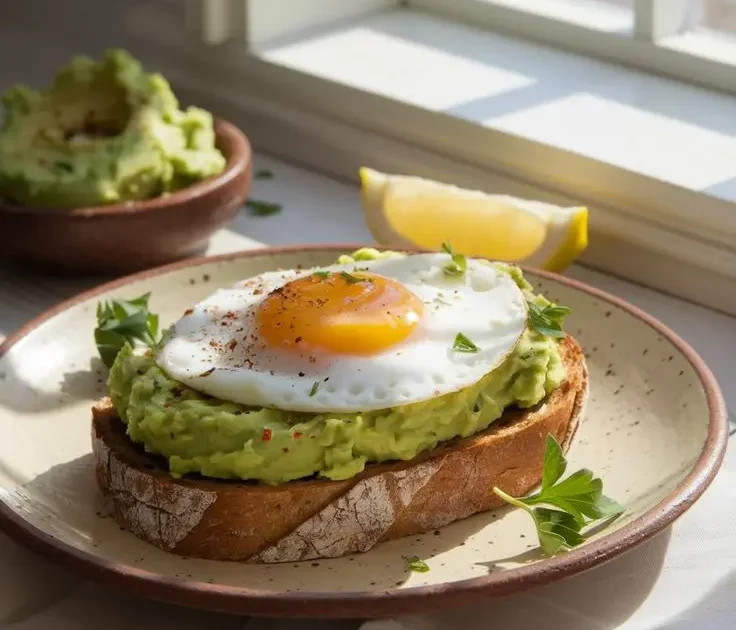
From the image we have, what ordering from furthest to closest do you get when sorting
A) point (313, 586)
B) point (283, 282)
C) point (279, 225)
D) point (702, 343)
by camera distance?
point (279, 225), point (702, 343), point (283, 282), point (313, 586)

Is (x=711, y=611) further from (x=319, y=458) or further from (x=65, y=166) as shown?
(x=65, y=166)

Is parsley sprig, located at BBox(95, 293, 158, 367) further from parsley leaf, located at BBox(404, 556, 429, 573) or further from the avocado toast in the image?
parsley leaf, located at BBox(404, 556, 429, 573)

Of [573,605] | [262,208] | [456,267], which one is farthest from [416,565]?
[262,208]

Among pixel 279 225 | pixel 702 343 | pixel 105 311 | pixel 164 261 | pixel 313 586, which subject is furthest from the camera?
pixel 279 225

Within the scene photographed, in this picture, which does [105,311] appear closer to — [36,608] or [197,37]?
[36,608]

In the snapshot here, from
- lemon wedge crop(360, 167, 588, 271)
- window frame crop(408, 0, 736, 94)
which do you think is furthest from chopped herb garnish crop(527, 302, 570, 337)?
window frame crop(408, 0, 736, 94)

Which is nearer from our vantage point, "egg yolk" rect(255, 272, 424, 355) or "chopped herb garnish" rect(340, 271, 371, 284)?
"egg yolk" rect(255, 272, 424, 355)

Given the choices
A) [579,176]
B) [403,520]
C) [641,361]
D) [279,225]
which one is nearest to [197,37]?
[279,225]

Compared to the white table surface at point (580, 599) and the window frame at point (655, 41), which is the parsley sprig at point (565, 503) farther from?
the window frame at point (655, 41)
